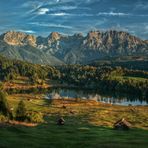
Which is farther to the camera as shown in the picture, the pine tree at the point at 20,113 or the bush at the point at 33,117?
the bush at the point at 33,117

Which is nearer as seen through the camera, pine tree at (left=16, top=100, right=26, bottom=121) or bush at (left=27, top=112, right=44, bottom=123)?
pine tree at (left=16, top=100, right=26, bottom=121)

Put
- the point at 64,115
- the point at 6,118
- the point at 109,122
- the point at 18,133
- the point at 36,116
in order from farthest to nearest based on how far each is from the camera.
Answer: the point at 64,115
the point at 109,122
the point at 36,116
the point at 6,118
the point at 18,133

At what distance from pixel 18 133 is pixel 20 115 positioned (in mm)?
25135

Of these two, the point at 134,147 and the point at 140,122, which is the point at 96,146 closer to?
the point at 134,147

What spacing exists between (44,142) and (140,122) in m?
71.2

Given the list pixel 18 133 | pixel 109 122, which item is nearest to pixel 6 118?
pixel 18 133

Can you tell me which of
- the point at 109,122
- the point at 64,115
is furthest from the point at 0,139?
the point at 64,115

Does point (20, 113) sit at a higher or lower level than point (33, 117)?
higher

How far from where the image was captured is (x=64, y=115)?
458ft

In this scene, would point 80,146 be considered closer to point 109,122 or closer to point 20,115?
point 20,115

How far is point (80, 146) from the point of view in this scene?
201ft

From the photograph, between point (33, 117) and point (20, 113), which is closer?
point (20, 113)

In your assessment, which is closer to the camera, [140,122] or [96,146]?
[96,146]

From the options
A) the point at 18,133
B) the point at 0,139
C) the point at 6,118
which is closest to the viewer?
the point at 0,139
